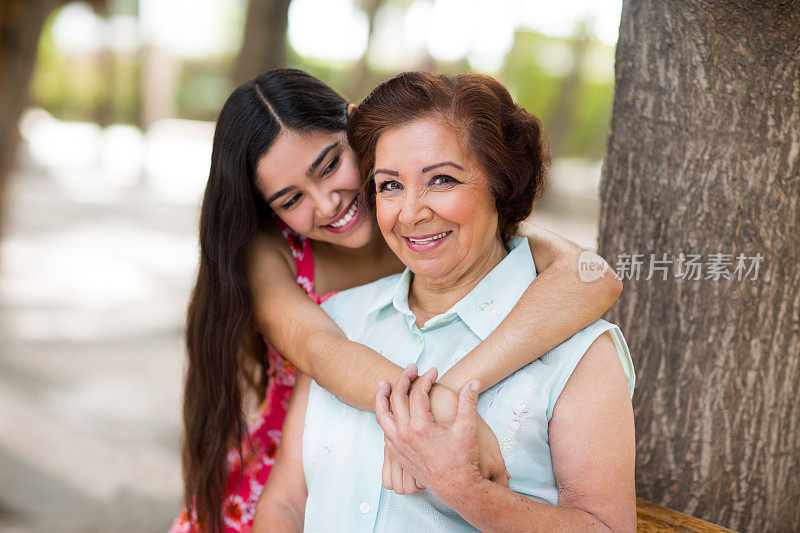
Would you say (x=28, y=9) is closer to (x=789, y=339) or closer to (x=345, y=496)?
(x=345, y=496)

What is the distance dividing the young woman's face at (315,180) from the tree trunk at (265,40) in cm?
291

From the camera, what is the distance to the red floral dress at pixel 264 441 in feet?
7.96

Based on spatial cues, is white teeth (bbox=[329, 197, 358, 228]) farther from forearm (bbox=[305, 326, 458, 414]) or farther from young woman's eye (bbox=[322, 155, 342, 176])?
forearm (bbox=[305, 326, 458, 414])

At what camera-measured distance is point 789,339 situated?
6.56 feet

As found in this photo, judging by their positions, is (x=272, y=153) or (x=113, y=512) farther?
(x=113, y=512)

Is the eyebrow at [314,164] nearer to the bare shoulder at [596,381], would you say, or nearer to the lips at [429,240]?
the lips at [429,240]

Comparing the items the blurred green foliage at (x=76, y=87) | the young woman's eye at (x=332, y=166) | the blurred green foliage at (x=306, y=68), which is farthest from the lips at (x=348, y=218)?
the blurred green foliage at (x=76, y=87)

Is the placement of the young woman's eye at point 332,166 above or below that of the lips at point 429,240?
above

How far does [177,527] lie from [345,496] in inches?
40.4

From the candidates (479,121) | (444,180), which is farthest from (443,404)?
(479,121)

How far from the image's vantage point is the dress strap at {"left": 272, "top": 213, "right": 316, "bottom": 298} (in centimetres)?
242

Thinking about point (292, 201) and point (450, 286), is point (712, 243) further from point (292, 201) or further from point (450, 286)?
point (292, 201)

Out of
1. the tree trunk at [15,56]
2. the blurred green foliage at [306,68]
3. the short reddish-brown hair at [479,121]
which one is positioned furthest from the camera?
the blurred green foliage at [306,68]

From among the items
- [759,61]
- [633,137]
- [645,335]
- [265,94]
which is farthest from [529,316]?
[265,94]
